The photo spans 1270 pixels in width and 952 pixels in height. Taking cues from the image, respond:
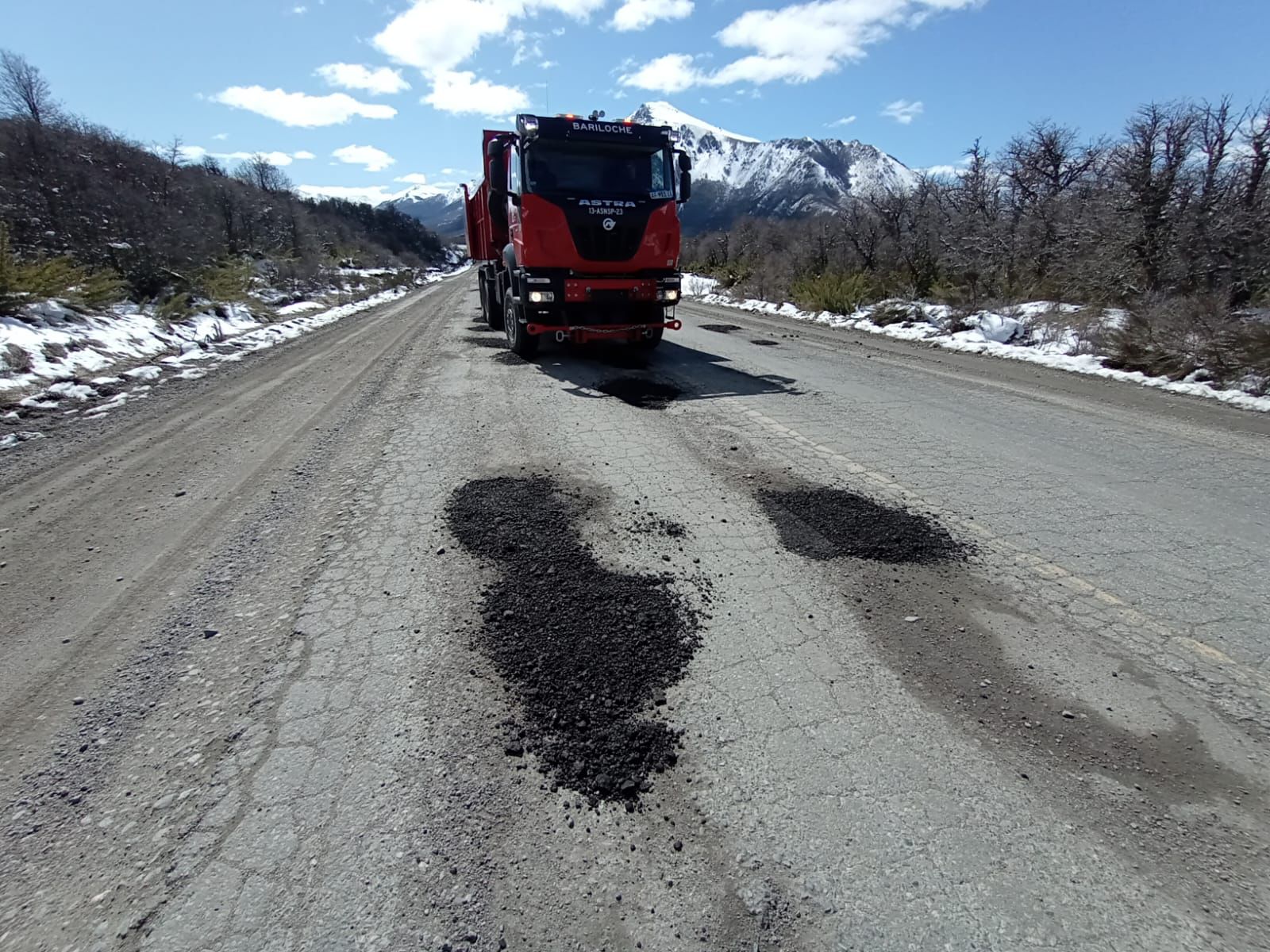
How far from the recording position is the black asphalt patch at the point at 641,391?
7430mm

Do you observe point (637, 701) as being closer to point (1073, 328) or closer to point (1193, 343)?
point (1193, 343)

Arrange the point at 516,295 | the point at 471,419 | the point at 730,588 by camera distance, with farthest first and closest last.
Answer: the point at 516,295 → the point at 471,419 → the point at 730,588

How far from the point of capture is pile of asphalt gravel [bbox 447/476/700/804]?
7.40ft

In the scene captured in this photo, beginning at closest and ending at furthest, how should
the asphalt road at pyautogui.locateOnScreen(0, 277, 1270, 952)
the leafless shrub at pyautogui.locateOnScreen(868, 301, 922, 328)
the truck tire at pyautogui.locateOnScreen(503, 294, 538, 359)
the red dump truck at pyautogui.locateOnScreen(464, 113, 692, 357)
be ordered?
the asphalt road at pyautogui.locateOnScreen(0, 277, 1270, 952) → the red dump truck at pyautogui.locateOnScreen(464, 113, 692, 357) → the truck tire at pyautogui.locateOnScreen(503, 294, 538, 359) → the leafless shrub at pyautogui.locateOnScreen(868, 301, 922, 328)

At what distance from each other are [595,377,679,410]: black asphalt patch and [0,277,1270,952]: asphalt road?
2.05 metres

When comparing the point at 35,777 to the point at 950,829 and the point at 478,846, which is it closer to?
the point at 478,846

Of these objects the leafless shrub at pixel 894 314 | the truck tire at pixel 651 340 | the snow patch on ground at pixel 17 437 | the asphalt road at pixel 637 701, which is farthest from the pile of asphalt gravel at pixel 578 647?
the leafless shrub at pixel 894 314

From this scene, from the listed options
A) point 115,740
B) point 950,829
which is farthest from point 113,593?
point 950,829

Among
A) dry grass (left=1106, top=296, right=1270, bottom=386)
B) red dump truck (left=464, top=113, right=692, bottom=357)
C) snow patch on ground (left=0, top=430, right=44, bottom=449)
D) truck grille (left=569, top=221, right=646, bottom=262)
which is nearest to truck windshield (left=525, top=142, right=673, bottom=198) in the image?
red dump truck (left=464, top=113, right=692, bottom=357)

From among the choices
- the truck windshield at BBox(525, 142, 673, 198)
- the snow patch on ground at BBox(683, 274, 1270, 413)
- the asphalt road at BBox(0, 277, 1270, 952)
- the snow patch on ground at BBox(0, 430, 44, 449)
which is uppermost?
the truck windshield at BBox(525, 142, 673, 198)

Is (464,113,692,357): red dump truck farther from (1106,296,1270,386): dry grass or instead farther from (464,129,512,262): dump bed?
(1106,296,1270,386): dry grass

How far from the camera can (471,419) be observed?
6.66m

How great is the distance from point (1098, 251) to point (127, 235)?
25.4 meters

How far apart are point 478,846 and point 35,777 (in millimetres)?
1688
